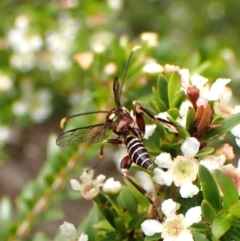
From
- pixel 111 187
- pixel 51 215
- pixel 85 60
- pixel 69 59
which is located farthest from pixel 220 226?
pixel 69 59

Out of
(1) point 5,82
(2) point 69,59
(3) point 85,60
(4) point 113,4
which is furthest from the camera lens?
(4) point 113,4

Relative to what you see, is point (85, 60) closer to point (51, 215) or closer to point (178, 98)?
point (51, 215)

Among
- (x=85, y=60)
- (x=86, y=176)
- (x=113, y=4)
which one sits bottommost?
(x=86, y=176)

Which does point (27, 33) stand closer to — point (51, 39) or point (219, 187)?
point (51, 39)

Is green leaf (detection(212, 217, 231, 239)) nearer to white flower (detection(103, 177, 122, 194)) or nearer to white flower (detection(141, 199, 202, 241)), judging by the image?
white flower (detection(141, 199, 202, 241))

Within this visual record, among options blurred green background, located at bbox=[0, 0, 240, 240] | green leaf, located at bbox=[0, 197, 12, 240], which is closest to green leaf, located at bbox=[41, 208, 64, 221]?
green leaf, located at bbox=[0, 197, 12, 240]

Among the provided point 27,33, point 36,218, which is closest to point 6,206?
point 36,218

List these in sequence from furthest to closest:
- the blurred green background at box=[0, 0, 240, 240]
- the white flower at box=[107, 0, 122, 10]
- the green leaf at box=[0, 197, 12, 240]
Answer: the white flower at box=[107, 0, 122, 10]
the blurred green background at box=[0, 0, 240, 240]
the green leaf at box=[0, 197, 12, 240]
